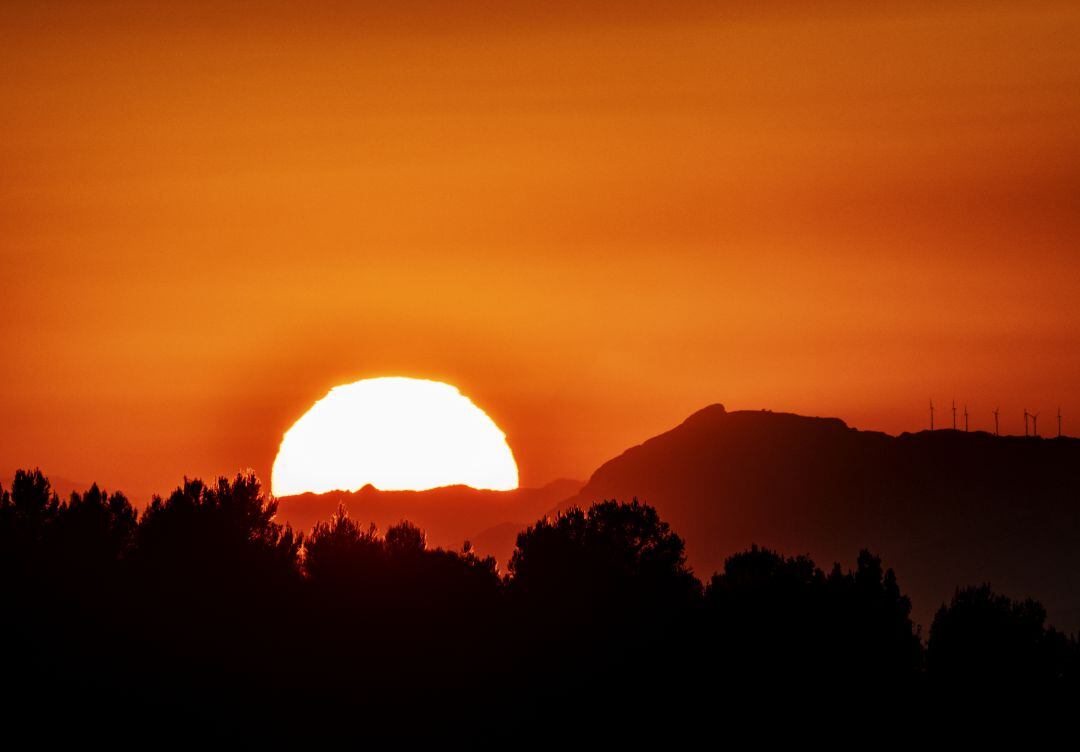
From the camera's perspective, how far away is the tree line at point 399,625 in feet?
328

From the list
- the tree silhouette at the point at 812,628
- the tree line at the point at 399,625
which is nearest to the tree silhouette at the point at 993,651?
the tree line at the point at 399,625

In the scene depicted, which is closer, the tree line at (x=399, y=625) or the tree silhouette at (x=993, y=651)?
the tree line at (x=399, y=625)

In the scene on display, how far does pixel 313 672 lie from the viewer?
101000mm

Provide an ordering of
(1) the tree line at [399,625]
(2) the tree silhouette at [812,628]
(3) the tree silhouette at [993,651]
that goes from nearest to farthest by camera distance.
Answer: (1) the tree line at [399,625] → (2) the tree silhouette at [812,628] → (3) the tree silhouette at [993,651]

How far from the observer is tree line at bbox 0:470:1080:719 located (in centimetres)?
10006

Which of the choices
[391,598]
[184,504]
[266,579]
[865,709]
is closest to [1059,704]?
[865,709]

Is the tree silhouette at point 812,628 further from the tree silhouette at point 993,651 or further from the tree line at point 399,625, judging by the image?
the tree silhouette at point 993,651

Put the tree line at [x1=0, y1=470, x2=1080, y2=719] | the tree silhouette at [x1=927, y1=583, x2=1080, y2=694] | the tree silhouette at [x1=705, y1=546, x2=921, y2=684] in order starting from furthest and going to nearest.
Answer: the tree silhouette at [x1=927, y1=583, x2=1080, y2=694] < the tree silhouette at [x1=705, y1=546, x2=921, y2=684] < the tree line at [x1=0, y1=470, x2=1080, y2=719]

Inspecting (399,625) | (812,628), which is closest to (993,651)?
(812,628)

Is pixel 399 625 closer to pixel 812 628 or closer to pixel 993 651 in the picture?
pixel 812 628

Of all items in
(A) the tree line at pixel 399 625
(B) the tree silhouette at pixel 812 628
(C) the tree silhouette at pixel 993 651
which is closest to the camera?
(A) the tree line at pixel 399 625

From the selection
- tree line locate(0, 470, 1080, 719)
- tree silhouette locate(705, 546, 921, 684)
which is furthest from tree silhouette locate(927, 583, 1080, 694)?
tree silhouette locate(705, 546, 921, 684)

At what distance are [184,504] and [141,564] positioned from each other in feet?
26.8

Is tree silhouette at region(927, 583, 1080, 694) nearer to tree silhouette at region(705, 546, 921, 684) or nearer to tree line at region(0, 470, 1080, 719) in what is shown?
tree line at region(0, 470, 1080, 719)
